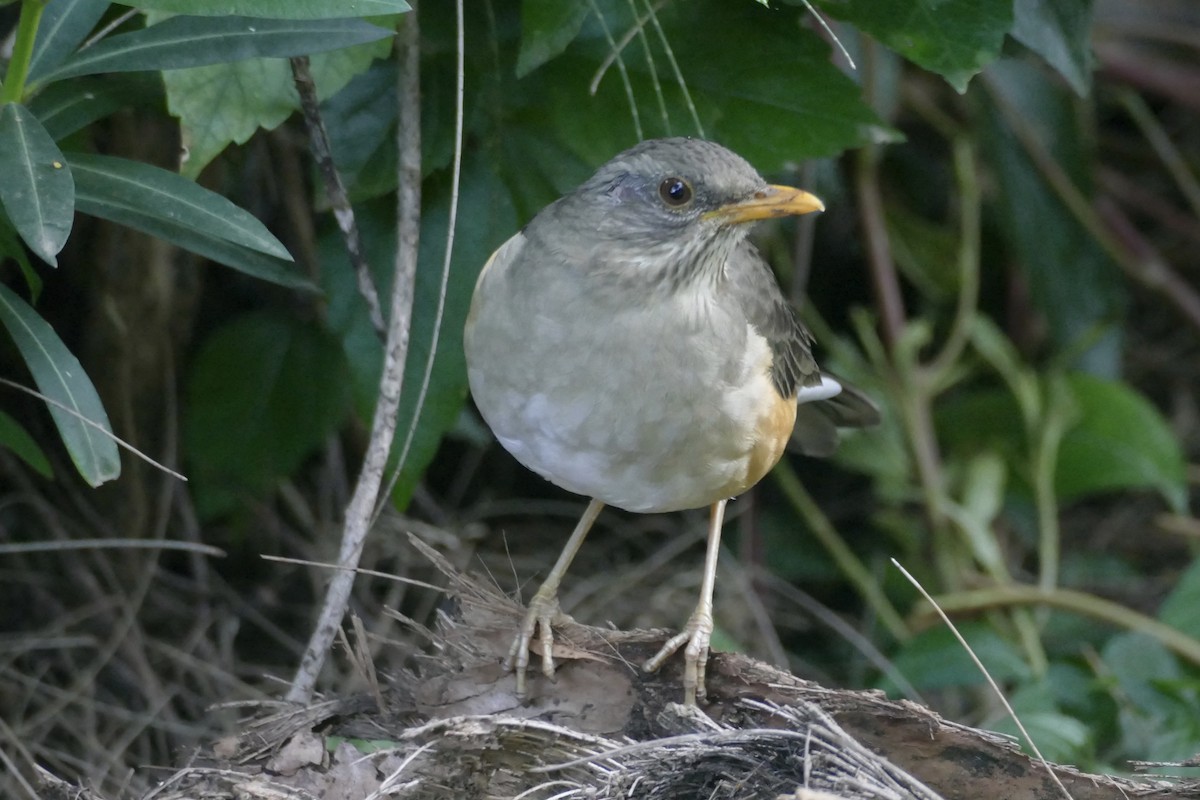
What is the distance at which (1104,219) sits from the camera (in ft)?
15.7

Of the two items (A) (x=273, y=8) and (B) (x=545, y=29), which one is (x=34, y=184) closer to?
(A) (x=273, y=8)

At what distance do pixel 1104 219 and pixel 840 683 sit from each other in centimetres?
200

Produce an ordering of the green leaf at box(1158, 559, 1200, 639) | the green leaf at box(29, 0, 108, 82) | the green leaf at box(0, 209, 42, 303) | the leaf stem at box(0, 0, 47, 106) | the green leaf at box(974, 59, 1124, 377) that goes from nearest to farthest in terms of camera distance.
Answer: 1. the leaf stem at box(0, 0, 47, 106)
2. the green leaf at box(29, 0, 108, 82)
3. the green leaf at box(0, 209, 42, 303)
4. the green leaf at box(1158, 559, 1200, 639)
5. the green leaf at box(974, 59, 1124, 377)

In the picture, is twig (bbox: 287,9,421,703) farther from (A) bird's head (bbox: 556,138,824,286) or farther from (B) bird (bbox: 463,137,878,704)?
(A) bird's head (bbox: 556,138,824,286)

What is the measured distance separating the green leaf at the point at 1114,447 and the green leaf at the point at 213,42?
9.62 ft

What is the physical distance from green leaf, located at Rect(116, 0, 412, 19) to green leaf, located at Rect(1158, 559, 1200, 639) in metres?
2.76

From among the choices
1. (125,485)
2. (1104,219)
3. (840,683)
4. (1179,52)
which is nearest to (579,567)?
(840,683)

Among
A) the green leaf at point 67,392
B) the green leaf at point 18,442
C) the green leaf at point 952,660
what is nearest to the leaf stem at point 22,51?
the green leaf at point 67,392

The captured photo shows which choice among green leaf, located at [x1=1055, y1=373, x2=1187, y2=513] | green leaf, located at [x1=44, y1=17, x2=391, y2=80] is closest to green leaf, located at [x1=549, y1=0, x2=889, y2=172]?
green leaf, located at [x1=44, y1=17, x2=391, y2=80]

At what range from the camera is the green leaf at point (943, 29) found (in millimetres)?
2445

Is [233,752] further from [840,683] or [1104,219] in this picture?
[1104,219]

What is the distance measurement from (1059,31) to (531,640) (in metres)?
1.69

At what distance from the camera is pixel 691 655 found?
2.45 m

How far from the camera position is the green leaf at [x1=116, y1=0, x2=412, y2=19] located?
2.04 m
